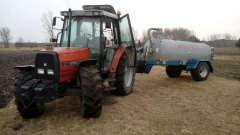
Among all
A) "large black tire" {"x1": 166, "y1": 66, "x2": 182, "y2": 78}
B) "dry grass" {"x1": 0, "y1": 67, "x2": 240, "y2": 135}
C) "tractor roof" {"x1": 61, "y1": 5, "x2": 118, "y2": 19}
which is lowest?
"dry grass" {"x1": 0, "y1": 67, "x2": 240, "y2": 135}

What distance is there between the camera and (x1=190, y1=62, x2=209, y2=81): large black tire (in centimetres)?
1236

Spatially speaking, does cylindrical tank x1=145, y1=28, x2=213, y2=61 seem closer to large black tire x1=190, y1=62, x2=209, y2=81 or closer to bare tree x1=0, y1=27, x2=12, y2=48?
large black tire x1=190, y1=62, x2=209, y2=81

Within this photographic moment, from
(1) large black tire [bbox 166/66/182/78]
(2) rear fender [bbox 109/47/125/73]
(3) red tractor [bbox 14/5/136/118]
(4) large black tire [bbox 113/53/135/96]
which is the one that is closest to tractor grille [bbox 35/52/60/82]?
(3) red tractor [bbox 14/5/136/118]

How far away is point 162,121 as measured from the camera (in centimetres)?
660

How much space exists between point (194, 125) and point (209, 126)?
1.05ft

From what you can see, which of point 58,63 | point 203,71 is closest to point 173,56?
point 203,71

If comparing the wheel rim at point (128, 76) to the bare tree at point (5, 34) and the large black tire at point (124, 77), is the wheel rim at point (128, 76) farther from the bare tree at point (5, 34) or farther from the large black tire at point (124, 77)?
the bare tree at point (5, 34)

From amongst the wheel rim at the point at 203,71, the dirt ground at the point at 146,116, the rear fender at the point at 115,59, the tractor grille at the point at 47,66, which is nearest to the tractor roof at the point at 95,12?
the rear fender at the point at 115,59

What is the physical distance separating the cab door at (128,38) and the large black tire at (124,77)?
0.33 meters

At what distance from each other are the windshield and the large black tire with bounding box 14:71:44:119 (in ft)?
4.78

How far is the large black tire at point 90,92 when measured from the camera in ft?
20.5

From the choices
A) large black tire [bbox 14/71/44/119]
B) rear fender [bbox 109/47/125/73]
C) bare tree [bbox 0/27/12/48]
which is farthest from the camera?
bare tree [bbox 0/27/12/48]

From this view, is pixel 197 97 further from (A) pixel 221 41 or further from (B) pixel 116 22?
(A) pixel 221 41

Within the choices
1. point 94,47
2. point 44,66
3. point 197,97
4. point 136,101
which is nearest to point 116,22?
point 94,47
